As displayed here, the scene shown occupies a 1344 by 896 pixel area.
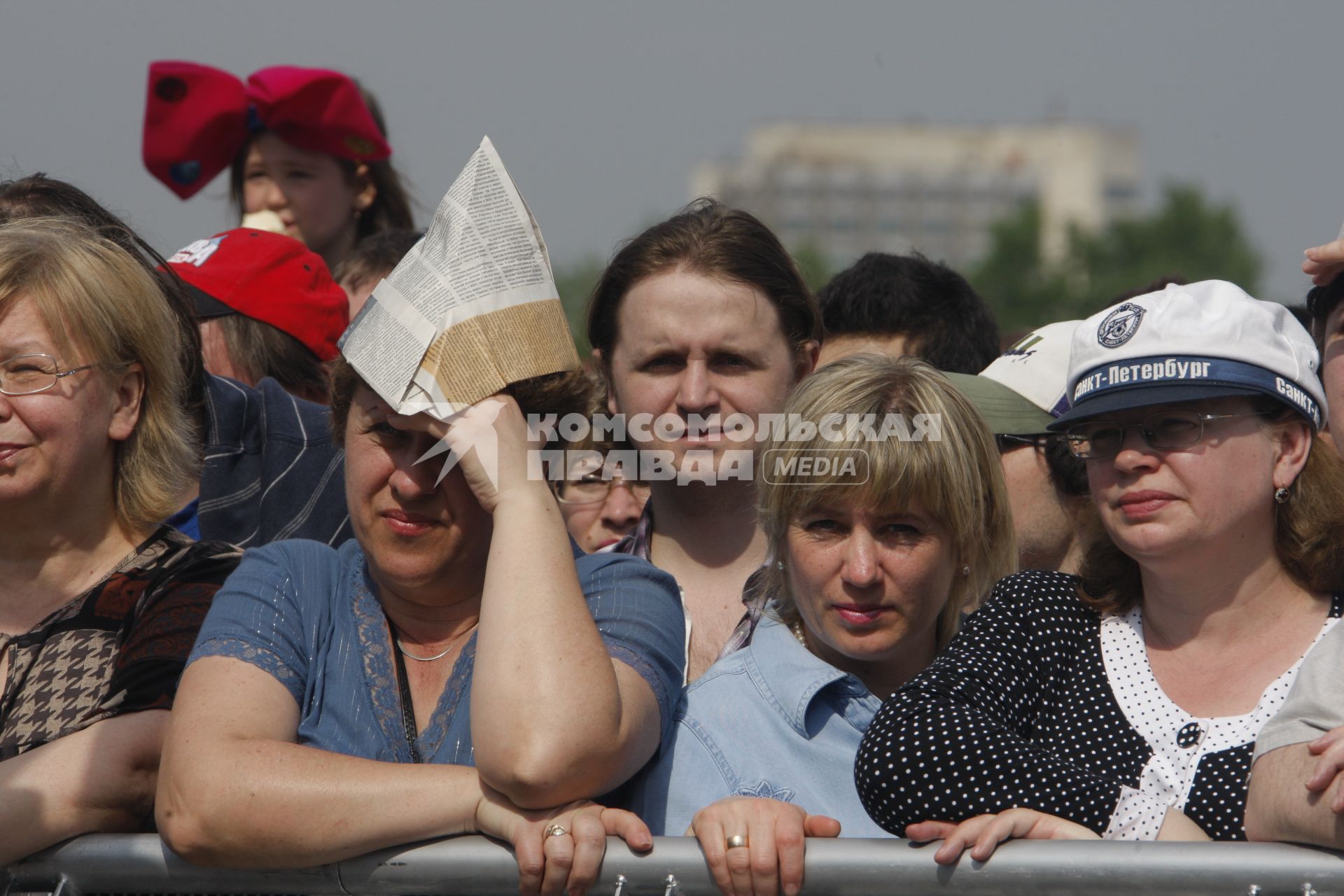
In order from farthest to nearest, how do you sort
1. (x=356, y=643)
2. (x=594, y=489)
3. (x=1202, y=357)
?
(x=594, y=489)
(x=356, y=643)
(x=1202, y=357)

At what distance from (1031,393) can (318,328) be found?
1.86 metres

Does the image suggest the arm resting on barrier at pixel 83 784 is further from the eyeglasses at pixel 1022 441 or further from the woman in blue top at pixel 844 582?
the eyeglasses at pixel 1022 441

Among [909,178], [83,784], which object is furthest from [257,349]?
[909,178]

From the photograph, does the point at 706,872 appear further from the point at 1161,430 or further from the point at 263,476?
the point at 263,476

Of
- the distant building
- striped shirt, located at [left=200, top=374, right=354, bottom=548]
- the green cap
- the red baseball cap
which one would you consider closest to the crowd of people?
striped shirt, located at [left=200, top=374, right=354, bottom=548]

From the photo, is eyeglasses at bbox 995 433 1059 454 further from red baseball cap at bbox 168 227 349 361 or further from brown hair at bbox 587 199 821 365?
red baseball cap at bbox 168 227 349 361

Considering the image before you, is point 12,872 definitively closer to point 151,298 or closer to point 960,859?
point 151,298

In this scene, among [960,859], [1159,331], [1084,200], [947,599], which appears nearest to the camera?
[960,859]

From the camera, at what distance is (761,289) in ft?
11.6

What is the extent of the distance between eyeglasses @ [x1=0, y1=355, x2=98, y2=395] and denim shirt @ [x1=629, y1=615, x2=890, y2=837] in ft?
4.28

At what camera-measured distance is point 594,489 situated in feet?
14.3

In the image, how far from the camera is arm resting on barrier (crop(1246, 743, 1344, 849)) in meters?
2.05

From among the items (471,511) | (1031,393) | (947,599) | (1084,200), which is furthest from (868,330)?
(1084,200)

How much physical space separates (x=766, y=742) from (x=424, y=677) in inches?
24.1
